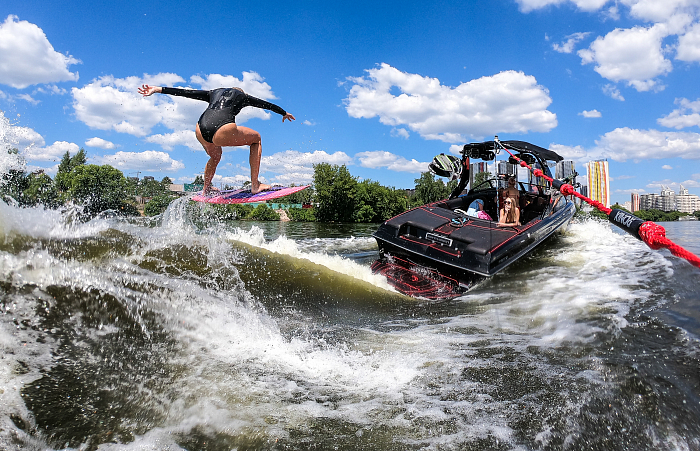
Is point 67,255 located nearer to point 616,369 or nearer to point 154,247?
point 154,247

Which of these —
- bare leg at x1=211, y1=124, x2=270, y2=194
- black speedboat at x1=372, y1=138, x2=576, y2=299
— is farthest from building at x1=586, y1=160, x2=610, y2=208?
bare leg at x1=211, y1=124, x2=270, y2=194

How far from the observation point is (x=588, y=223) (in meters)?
11.6

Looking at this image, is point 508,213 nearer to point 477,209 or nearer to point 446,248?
point 477,209

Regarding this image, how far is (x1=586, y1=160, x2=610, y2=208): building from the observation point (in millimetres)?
Answer: 11312

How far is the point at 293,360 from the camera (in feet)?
10.1

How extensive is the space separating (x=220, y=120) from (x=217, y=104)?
0.78 feet

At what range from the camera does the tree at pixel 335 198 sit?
5656 cm

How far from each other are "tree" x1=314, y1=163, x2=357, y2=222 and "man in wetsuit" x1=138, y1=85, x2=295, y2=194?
50.8 m

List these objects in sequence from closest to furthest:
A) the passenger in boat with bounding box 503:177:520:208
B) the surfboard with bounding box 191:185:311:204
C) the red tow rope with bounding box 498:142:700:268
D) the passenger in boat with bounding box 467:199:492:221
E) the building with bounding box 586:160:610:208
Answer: the red tow rope with bounding box 498:142:700:268 → the surfboard with bounding box 191:185:311:204 → the passenger in boat with bounding box 467:199:492:221 → the passenger in boat with bounding box 503:177:520:208 → the building with bounding box 586:160:610:208

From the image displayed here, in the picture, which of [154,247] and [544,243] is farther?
[544,243]

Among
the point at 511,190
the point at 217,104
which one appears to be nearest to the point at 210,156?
the point at 217,104

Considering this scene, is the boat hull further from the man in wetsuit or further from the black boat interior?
the man in wetsuit

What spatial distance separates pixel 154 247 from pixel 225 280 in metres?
0.94

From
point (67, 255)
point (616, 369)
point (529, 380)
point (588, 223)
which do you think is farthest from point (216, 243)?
point (588, 223)
